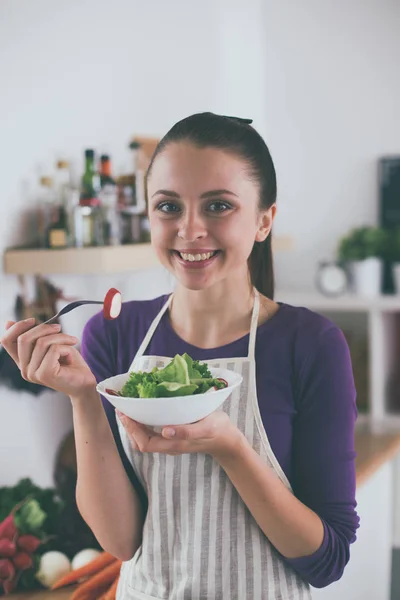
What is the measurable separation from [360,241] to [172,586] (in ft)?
8.77

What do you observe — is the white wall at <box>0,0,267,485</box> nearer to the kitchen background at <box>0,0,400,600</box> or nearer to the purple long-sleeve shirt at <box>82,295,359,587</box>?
the kitchen background at <box>0,0,400,600</box>

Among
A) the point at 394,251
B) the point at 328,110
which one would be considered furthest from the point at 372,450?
the point at 328,110

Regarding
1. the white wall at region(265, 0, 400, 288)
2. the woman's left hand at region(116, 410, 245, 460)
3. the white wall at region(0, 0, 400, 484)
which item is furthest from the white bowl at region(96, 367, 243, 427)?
the white wall at region(265, 0, 400, 288)

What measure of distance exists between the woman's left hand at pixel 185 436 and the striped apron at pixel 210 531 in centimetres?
16

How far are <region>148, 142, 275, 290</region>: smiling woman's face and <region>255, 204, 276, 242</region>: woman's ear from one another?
71 millimetres

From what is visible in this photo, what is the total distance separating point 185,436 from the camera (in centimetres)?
85

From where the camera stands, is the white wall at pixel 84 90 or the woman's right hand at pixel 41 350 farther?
the white wall at pixel 84 90

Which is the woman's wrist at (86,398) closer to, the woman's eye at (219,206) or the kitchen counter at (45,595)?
the woman's eye at (219,206)

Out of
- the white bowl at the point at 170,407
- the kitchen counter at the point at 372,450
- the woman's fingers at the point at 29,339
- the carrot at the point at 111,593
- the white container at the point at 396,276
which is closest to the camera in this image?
the white bowl at the point at 170,407

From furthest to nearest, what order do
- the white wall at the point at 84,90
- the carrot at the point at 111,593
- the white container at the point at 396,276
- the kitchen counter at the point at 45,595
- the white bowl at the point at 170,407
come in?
the white container at the point at 396,276 → the white wall at the point at 84,90 → the kitchen counter at the point at 45,595 → the carrot at the point at 111,593 → the white bowl at the point at 170,407

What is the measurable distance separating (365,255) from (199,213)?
2630mm

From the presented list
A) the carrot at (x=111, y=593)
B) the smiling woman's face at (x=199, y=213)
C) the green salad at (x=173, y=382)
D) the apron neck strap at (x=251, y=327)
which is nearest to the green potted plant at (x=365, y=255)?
the carrot at (x=111, y=593)

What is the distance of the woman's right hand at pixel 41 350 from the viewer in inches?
36.5

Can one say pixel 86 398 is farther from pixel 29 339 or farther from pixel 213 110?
pixel 213 110
